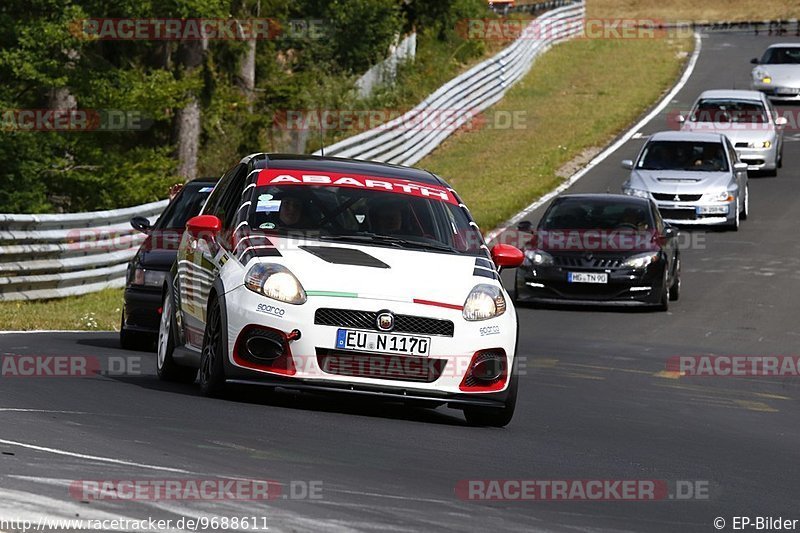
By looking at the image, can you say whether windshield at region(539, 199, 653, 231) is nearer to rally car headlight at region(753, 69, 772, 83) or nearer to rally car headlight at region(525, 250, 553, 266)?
rally car headlight at region(525, 250, 553, 266)

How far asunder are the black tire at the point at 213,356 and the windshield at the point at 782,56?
1414 inches

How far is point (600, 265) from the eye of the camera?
20.5 m

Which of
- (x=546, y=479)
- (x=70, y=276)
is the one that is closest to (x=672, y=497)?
(x=546, y=479)

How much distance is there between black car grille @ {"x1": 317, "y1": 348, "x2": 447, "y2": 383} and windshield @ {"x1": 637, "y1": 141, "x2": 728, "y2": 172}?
18115mm

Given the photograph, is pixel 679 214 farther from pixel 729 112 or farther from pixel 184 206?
pixel 184 206

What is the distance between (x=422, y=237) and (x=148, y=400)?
207 centimetres

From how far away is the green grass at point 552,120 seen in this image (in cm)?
3244

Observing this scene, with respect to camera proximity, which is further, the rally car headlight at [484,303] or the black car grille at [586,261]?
the black car grille at [586,261]

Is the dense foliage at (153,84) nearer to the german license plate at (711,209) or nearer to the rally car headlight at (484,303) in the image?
the german license plate at (711,209)

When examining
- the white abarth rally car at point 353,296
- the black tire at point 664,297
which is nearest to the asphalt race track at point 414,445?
the white abarth rally car at point 353,296

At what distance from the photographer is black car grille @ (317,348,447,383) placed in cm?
967

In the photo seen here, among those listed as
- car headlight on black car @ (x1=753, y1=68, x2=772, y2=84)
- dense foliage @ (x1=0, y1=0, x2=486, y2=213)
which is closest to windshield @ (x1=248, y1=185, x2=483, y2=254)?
dense foliage @ (x1=0, y1=0, x2=486, y2=213)

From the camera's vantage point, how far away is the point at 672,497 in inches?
309

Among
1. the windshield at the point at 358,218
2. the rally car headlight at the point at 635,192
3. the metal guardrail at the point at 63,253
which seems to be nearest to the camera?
the windshield at the point at 358,218
